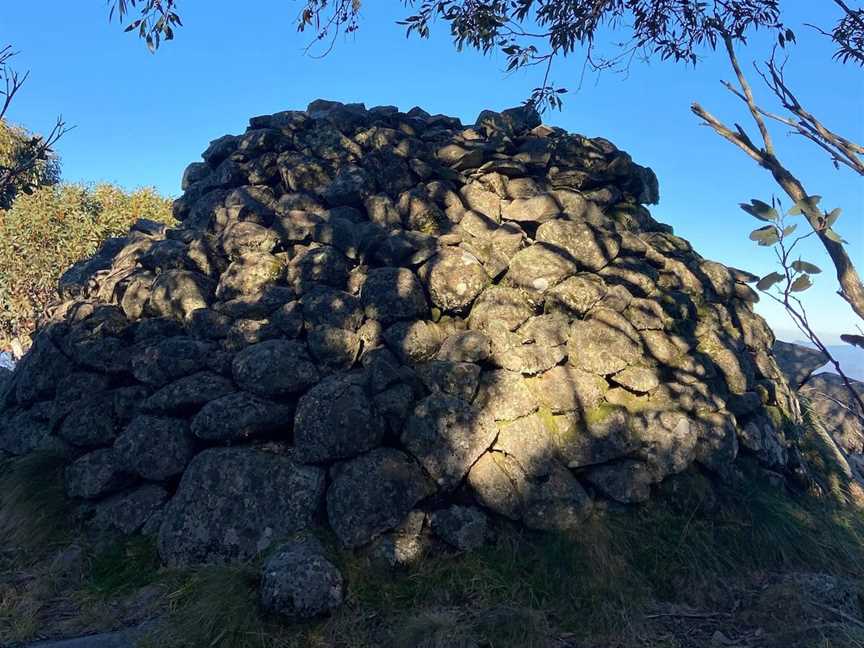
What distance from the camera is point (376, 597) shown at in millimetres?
5875

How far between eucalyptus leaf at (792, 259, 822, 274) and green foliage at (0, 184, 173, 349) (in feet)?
66.8

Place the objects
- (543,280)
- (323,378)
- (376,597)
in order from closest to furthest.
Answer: (376,597)
(323,378)
(543,280)

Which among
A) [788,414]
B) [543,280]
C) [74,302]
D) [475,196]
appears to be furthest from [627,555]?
[74,302]

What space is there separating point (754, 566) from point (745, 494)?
0.93 metres

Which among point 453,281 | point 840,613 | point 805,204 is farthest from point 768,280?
point 453,281

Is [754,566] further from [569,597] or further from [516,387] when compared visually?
[516,387]

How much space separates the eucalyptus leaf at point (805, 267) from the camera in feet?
8.86

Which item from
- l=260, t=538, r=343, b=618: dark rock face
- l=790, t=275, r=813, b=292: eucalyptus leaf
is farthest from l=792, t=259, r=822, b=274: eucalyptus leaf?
l=260, t=538, r=343, b=618: dark rock face

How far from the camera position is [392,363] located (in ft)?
24.5

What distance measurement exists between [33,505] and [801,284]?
8548 millimetres

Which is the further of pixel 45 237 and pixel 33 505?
pixel 45 237

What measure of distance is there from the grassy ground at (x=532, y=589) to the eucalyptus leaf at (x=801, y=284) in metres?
4.20

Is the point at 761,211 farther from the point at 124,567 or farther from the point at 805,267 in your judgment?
the point at 124,567

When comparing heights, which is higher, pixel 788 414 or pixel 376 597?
pixel 788 414
